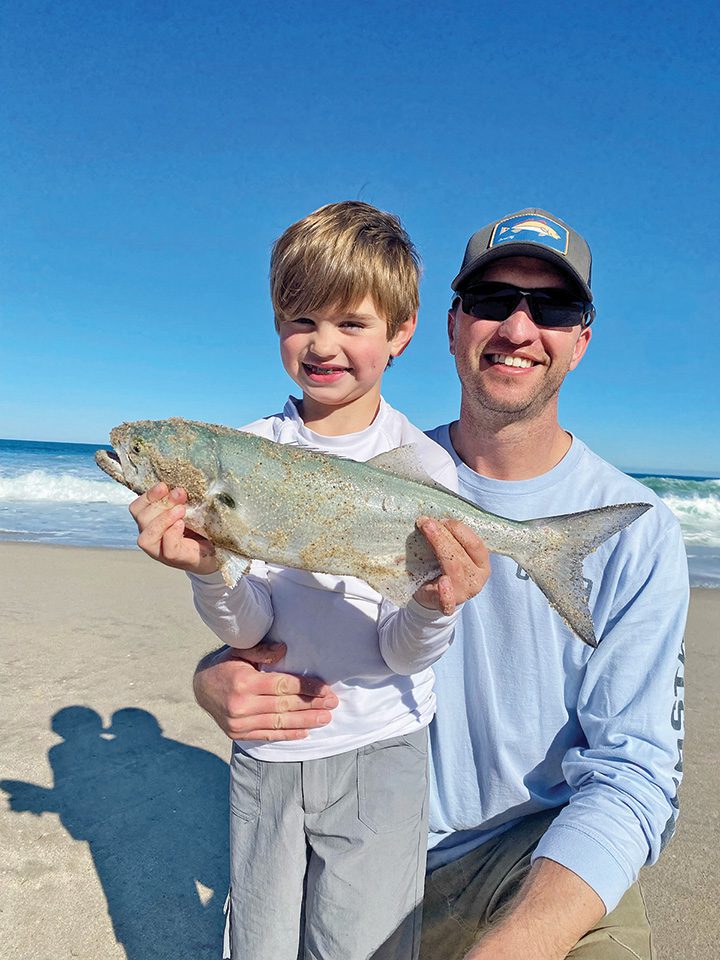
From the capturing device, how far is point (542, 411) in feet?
12.5

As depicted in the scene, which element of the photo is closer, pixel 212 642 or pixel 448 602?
pixel 448 602

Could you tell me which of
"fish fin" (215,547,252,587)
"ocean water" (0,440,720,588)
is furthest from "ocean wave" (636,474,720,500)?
"fish fin" (215,547,252,587)

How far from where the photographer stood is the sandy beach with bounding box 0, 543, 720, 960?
13.2 ft

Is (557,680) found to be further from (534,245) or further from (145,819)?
(145,819)

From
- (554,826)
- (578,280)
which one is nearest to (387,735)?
(554,826)

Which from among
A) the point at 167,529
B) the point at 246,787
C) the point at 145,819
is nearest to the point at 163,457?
the point at 167,529

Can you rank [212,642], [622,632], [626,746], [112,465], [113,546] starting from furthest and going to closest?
[113,546]
[212,642]
[622,632]
[626,746]
[112,465]

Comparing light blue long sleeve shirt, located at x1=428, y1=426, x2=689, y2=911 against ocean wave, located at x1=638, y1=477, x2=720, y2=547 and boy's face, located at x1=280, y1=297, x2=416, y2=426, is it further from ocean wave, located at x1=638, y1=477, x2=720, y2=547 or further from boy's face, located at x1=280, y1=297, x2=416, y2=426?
ocean wave, located at x1=638, y1=477, x2=720, y2=547

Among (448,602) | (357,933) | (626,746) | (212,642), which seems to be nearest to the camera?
(448,602)

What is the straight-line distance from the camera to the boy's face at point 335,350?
3186 millimetres

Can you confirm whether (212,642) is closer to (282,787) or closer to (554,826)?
(282,787)

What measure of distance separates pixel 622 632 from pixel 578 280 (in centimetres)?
187

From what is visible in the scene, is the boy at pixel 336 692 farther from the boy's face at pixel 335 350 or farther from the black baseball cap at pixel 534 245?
the black baseball cap at pixel 534 245

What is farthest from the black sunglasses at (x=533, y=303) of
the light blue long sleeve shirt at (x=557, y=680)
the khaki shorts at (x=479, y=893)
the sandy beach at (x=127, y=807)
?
the sandy beach at (x=127, y=807)
